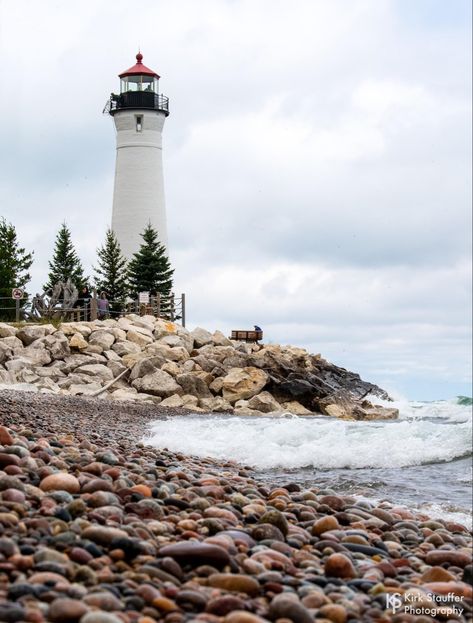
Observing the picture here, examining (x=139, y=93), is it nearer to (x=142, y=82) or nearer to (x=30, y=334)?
(x=142, y=82)

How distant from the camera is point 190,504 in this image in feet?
17.1

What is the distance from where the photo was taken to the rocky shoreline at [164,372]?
73.1 ft

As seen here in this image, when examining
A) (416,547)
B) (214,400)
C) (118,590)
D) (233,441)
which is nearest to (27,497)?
(118,590)

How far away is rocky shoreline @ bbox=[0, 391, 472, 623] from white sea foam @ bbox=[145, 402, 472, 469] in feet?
12.9

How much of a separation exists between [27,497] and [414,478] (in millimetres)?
5590

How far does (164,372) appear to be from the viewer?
76.0 feet

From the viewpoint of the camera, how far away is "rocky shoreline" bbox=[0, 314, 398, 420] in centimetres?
2228

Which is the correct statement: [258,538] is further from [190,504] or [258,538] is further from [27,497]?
[27,497]

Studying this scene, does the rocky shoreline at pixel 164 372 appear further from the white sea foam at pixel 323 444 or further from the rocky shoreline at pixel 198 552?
the rocky shoreline at pixel 198 552

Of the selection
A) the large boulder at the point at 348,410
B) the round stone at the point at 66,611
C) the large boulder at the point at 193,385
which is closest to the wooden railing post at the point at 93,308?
the large boulder at the point at 193,385

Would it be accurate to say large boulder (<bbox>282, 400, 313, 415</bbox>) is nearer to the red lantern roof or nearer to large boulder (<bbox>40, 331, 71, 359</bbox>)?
large boulder (<bbox>40, 331, 71, 359</bbox>)

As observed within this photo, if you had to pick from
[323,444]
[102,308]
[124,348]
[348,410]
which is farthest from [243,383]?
[323,444]

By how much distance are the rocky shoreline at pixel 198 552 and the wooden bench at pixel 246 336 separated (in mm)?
25382

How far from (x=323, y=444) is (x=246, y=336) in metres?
20.7
